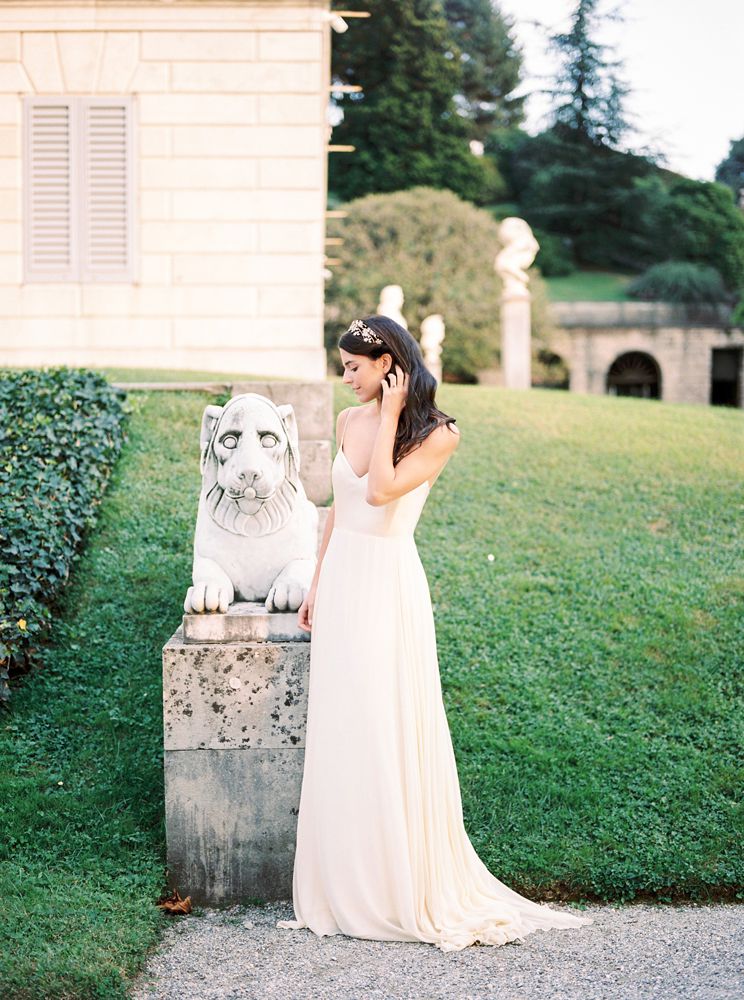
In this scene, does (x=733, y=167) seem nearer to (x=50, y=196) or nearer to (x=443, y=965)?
(x=50, y=196)

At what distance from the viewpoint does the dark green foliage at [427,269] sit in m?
27.2

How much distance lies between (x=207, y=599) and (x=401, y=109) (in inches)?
1371

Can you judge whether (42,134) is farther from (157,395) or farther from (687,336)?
(687,336)

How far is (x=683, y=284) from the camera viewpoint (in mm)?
34469

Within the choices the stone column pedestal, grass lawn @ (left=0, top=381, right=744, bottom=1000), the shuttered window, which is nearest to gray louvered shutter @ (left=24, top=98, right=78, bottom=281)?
the shuttered window

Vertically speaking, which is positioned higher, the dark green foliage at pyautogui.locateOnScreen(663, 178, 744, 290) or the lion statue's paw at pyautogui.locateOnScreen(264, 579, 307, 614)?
the dark green foliage at pyautogui.locateOnScreen(663, 178, 744, 290)

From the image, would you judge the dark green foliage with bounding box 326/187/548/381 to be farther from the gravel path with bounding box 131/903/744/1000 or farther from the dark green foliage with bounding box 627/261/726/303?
the gravel path with bounding box 131/903/744/1000

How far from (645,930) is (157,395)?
6.62 metres

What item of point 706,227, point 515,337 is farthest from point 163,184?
point 706,227

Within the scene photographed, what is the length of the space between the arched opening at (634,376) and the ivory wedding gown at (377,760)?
32.1 meters

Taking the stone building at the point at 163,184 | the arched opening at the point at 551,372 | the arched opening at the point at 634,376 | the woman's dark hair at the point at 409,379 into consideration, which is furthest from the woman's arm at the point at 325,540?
the arched opening at the point at 634,376

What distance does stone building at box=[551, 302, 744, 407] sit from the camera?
1310 inches

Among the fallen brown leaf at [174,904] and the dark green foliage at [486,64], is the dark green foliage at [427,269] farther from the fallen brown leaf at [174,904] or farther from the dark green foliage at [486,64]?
the fallen brown leaf at [174,904]

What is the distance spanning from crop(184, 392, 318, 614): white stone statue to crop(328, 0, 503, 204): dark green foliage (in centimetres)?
3243
